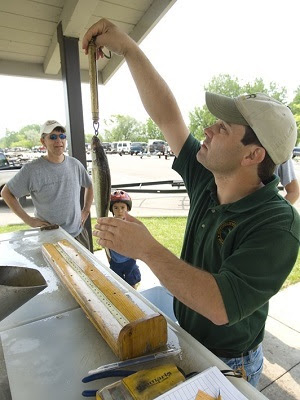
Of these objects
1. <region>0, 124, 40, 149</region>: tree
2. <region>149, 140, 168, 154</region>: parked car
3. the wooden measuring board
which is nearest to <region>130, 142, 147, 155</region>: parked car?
<region>149, 140, 168, 154</region>: parked car

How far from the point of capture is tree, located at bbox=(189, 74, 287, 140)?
140 ft

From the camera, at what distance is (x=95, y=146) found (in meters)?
1.37

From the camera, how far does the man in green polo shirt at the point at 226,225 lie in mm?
1068

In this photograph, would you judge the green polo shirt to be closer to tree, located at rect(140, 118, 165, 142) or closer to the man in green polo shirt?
the man in green polo shirt

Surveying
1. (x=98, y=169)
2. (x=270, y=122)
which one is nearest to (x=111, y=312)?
(x=98, y=169)

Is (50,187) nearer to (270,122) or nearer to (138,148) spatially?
(270,122)

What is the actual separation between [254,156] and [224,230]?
0.42 m

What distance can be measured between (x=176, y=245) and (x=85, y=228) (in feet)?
7.26

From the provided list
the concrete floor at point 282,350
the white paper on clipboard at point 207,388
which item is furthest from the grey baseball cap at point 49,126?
the white paper on clipboard at point 207,388

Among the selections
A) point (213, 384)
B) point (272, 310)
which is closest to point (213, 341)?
point (213, 384)

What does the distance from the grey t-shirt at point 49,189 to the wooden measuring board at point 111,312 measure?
1.78 m

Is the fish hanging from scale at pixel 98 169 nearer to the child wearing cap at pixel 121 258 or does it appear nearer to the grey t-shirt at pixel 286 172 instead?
the child wearing cap at pixel 121 258

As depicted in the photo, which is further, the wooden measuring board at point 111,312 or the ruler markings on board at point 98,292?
the ruler markings on board at point 98,292

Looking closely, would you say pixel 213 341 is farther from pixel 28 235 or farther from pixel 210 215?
pixel 28 235
